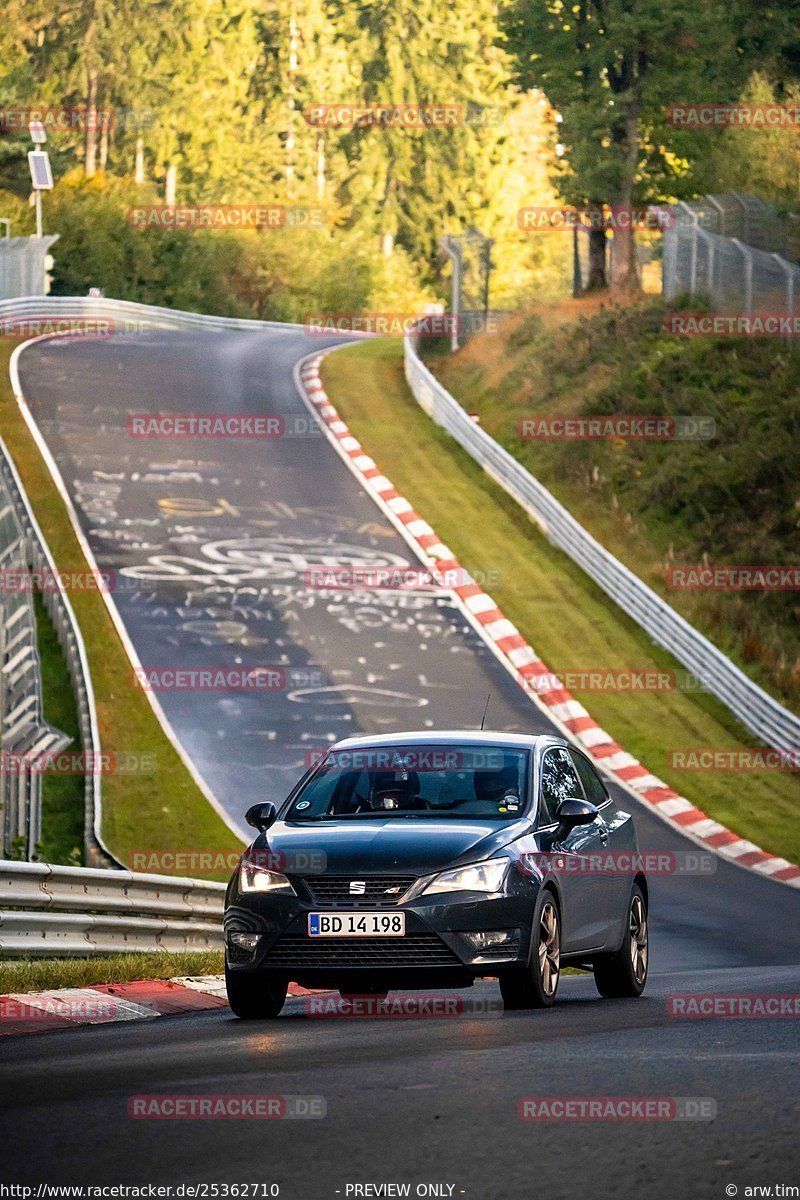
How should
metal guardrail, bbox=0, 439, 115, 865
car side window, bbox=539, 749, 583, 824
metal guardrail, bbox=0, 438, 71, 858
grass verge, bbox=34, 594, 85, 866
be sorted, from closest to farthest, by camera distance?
car side window, bbox=539, 749, 583, 824 → metal guardrail, bbox=0, 438, 71, 858 → metal guardrail, bbox=0, 439, 115, 865 → grass verge, bbox=34, 594, 85, 866

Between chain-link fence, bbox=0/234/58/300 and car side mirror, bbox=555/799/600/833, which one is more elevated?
car side mirror, bbox=555/799/600/833

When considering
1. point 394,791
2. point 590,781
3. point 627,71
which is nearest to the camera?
point 394,791

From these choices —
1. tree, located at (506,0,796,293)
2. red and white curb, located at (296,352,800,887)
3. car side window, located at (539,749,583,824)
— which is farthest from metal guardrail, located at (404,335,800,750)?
car side window, located at (539,749,583,824)

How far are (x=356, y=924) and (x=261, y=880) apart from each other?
617 millimetres

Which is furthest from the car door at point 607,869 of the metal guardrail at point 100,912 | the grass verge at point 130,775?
the grass verge at point 130,775

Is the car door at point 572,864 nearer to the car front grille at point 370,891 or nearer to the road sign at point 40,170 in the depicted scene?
the car front grille at point 370,891

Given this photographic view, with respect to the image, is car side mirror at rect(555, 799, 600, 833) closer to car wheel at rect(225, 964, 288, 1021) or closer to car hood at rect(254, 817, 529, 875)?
car hood at rect(254, 817, 529, 875)

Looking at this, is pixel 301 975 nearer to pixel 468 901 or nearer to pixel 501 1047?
pixel 468 901

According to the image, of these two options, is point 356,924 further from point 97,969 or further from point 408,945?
point 97,969

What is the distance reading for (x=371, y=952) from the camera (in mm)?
9906

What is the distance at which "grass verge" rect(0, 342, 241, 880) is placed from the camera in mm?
21875

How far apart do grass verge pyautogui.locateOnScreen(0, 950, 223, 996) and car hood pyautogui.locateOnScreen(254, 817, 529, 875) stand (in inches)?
67.2

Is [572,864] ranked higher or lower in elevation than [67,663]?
higher

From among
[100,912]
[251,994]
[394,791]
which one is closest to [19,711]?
[100,912]
